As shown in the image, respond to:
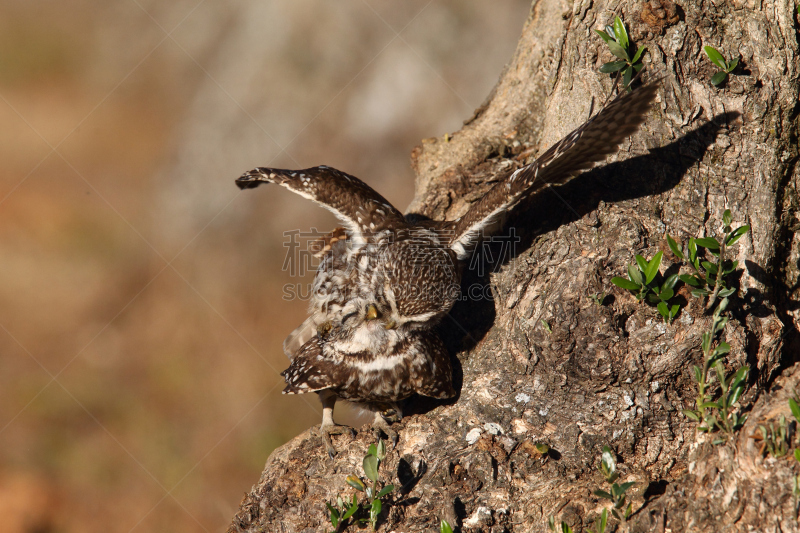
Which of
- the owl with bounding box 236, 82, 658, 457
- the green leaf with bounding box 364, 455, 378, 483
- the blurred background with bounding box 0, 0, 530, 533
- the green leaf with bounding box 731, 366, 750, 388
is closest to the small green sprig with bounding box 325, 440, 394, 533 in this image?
the green leaf with bounding box 364, 455, 378, 483

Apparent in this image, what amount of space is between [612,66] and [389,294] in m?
2.16

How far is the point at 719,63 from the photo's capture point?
3.24m

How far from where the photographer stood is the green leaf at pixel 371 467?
294 cm

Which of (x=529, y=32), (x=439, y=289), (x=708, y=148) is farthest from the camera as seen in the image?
(x=529, y=32)

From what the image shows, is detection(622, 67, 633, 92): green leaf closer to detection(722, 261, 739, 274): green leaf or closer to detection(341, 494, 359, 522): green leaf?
detection(722, 261, 739, 274): green leaf

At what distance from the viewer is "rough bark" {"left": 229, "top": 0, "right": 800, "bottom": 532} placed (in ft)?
9.88

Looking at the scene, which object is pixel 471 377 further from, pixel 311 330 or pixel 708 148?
pixel 708 148

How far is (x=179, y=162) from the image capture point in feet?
32.3

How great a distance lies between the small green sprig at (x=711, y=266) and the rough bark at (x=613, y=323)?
15cm

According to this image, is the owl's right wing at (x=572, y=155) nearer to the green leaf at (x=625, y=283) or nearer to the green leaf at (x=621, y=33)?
the green leaf at (x=621, y=33)

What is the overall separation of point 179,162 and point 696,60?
9027 millimetres

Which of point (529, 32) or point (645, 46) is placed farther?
point (529, 32)

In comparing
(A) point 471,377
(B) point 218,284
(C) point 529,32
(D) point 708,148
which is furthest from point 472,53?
(A) point 471,377

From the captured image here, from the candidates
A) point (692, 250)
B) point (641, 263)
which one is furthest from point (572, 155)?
point (692, 250)
